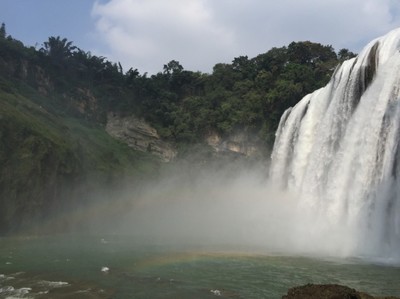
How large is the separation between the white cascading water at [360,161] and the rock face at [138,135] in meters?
28.5

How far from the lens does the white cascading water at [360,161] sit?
18.7 meters

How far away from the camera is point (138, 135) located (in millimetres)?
57250

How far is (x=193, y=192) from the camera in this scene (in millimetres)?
49281

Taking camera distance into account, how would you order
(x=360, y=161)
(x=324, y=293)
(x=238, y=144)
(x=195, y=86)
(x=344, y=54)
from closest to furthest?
1. (x=324, y=293)
2. (x=360, y=161)
3. (x=238, y=144)
4. (x=344, y=54)
5. (x=195, y=86)

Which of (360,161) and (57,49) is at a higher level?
(57,49)

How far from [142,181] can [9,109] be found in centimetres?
1809

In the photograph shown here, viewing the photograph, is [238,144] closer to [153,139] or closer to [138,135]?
[153,139]

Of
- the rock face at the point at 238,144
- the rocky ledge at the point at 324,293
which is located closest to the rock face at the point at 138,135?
the rock face at the point at 238,144

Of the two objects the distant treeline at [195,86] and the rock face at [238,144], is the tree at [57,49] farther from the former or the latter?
the rock face at [238,144]

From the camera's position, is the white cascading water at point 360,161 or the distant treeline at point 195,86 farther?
the distant treeline at point 195,86

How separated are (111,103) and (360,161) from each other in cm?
4363

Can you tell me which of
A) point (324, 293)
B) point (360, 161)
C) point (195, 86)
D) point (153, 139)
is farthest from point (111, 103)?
point (324, 293)

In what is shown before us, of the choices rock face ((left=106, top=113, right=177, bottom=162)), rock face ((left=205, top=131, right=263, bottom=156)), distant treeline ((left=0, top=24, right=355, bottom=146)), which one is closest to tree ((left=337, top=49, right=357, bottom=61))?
distant treeline ((left=0, top=24, right=355, bottom=146))

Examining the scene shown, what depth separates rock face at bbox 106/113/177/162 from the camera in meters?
56.2
